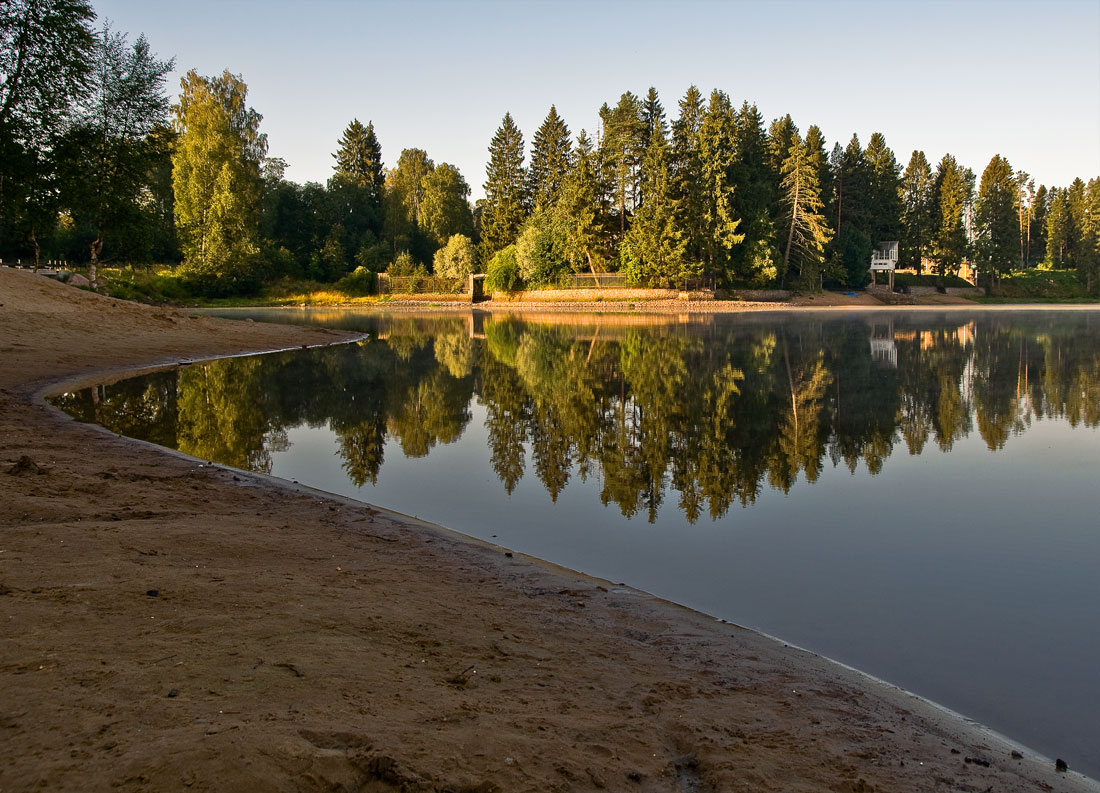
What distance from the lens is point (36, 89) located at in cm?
3012

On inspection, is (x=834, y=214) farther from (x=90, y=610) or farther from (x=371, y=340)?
(x=90, y=610)

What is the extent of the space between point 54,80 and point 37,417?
85.9 feet

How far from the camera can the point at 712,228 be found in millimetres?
63219

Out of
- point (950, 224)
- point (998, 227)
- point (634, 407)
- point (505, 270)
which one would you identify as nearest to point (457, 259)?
point (505, 270)

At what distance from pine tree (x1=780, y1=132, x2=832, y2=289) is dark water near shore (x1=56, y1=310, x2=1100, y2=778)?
49.3 m

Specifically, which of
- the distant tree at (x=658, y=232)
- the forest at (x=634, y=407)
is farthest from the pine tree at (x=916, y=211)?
the forest at (x=634, y=407)

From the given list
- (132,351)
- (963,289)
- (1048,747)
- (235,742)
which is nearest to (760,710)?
(1048,747)

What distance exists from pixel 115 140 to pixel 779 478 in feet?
123

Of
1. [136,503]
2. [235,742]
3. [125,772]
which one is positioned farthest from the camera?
[136,503]

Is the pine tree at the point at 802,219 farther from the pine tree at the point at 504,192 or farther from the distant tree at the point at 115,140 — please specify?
the distant tree at the point at 115,140

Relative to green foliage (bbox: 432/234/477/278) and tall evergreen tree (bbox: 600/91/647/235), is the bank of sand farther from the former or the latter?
green foliage (bbox: 432/234/477/278)

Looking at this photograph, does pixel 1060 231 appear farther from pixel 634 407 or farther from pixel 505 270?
pixel 634 407

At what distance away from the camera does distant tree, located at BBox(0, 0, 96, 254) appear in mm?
29375

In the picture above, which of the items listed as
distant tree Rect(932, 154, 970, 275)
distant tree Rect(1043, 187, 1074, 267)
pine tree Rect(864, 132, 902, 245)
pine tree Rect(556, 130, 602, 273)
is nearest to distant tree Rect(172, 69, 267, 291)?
pine tree Rect(556, 130, 602, 273)
